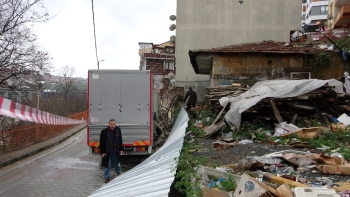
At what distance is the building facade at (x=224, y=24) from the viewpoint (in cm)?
3128

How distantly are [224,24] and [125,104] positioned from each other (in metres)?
20.6

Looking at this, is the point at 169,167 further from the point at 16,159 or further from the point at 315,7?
the point at 315,7

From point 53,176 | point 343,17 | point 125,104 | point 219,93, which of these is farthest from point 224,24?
point 53,176

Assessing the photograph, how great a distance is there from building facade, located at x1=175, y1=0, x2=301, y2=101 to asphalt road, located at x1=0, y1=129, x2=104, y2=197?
1710 cm

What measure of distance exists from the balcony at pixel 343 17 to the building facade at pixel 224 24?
8959 mm

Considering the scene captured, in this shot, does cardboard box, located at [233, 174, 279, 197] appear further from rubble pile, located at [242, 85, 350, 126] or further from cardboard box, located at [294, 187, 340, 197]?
rubble pile, located at [242, 85, 350, 126]

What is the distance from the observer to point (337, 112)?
12.9m

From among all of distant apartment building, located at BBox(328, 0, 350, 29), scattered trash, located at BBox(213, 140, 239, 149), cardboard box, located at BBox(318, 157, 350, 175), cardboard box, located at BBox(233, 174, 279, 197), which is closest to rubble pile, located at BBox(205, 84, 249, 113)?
scattered trash, located at BBox(213, 140, 239, 149)

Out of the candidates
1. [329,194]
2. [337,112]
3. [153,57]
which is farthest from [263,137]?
[153,57]

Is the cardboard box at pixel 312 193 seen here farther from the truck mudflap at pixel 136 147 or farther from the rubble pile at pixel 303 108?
the truck mudflap at pixel 136 147

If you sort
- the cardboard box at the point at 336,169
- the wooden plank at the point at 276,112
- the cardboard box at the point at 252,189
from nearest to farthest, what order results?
the cardboard box at the point at 252,189, the cardboard box at the point at 336,169, the wooden plank at the point at 276,112

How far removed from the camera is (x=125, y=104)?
1261 centimetres

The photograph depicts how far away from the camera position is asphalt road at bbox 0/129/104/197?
32.4 feet

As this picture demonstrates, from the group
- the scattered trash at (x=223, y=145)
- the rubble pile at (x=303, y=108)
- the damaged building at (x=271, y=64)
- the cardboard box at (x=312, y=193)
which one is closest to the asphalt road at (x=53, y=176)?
the scattered trash at (x=223, y=145)
